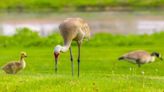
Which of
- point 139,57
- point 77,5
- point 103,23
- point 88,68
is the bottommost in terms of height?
point 88,68

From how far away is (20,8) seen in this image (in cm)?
7388

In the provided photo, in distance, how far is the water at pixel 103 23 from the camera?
47.5m

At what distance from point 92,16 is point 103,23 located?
626 cm

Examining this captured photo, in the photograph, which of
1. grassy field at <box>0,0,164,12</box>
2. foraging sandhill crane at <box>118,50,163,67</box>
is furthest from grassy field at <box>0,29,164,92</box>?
grassy field at <box>0,0,164,12</box>

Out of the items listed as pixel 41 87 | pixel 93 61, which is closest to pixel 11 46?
pixel 93 61

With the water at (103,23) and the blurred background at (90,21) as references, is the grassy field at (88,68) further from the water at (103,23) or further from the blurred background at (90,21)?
the water at (103,23)

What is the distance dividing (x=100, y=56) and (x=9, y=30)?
21.1 m

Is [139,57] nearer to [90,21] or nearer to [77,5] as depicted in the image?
[90,21]

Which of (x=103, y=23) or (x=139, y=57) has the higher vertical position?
(x=103, y=23)

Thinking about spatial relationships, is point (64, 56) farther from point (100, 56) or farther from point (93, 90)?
point (93, 90)

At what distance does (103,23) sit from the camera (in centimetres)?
5256

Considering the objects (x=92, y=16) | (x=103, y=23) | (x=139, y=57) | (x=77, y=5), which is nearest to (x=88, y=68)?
(x=139, y=57)

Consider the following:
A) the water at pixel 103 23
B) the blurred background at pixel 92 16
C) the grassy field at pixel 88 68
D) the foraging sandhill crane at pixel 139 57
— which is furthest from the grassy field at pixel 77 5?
the foraging sandhill crane at pixel 139 57

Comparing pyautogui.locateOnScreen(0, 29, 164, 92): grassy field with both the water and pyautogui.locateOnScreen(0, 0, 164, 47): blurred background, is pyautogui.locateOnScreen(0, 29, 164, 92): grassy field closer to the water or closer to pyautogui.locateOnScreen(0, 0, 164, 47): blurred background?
pyautogui.locateOnScreen(0, 0, 164, 47): blurred background
